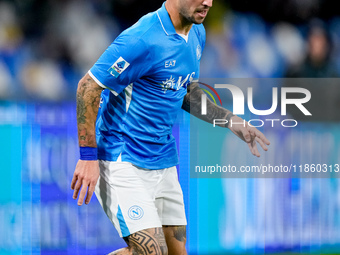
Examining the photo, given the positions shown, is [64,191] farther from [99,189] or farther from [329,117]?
[329,117]

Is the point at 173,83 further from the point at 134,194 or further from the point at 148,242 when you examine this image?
the point at 148,242

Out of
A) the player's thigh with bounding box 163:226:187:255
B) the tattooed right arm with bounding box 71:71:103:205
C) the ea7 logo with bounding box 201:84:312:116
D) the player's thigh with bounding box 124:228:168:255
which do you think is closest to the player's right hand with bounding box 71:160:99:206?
the tattooed right arm with bounding box 71:71:103:205

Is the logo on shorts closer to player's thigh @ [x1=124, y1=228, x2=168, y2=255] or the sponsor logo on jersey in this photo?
player's thigh @ [x1=124, y1=228, x2=168, y2=255]

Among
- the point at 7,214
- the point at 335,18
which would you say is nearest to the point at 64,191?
the point at 7,214

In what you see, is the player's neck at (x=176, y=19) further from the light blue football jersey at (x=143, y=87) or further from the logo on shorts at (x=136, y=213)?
the logo on shorts at (x=136, y=213)

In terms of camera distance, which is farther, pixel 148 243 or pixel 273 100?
pixel 273 100

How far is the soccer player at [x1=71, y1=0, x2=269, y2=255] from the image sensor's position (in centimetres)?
229

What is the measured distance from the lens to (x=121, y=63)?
2.27m

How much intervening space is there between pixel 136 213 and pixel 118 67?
63 cm

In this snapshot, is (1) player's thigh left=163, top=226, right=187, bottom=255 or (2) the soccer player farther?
(1) player's thigh left=163, top=226, right=187, bottom=255

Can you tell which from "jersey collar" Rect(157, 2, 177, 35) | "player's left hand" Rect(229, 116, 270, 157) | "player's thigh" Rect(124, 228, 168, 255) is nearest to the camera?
"player's thigh" Rect(124, 228, 168, 255)

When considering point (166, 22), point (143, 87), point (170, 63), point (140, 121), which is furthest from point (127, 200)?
point (166, 22)

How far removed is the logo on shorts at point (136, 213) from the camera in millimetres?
2318

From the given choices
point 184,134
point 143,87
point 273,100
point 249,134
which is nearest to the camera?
point 143,87
